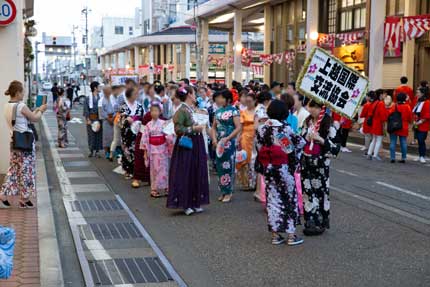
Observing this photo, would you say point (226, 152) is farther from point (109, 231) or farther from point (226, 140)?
point (109, 231)

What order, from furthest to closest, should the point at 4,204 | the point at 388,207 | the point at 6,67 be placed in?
the point at 6,67 < the point at 388,207 < the point at 4,204

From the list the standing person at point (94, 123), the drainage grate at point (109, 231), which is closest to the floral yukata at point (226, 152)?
the drainage grate at point (109, 231)

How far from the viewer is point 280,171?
727cm

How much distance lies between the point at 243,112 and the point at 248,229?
2874mm

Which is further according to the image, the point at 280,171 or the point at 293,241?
the point at 293,241

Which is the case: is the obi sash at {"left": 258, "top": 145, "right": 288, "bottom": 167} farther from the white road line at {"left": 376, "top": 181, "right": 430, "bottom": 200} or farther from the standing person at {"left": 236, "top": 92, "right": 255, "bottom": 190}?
the white road line at {"left": 376, "top": 181, "right": 430, "bottom": 200}

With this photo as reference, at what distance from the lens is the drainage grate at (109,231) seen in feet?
26.3

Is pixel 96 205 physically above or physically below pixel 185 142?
below

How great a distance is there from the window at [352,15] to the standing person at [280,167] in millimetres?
20041

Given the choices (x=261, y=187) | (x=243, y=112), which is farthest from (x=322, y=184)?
(x=243, y=112)

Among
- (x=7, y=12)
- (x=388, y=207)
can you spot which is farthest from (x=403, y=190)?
(x=7, y=12)

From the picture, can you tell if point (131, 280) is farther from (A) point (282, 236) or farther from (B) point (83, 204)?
(B) point (83, 204)

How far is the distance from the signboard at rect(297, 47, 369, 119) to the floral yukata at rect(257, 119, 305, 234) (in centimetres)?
83

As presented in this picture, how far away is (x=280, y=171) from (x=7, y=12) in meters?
6.99
